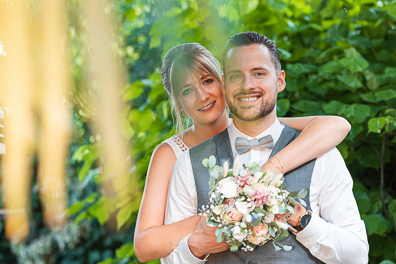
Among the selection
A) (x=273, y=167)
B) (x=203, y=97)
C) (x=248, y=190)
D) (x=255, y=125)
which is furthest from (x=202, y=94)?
(x=248, y=190)

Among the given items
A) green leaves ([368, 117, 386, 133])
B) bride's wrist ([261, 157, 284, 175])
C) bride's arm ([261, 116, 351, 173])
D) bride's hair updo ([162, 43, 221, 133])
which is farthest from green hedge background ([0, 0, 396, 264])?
bride's wrist ([261, 157, 284, 175])

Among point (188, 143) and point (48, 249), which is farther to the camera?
point (48, 249)

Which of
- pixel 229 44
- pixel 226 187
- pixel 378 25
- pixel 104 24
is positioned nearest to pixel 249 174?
pixel 226 187

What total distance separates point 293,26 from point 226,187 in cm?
171

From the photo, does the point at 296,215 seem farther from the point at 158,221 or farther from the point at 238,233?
the point at 158,221

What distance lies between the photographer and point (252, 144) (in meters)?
1.40

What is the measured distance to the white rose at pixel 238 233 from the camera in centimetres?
117

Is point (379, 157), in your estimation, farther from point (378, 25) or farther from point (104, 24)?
point (104, 24)

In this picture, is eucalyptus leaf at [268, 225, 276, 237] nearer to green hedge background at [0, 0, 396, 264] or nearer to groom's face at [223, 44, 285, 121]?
groom's face at [223, 44, 285, 121]

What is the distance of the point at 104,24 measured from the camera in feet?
7.56

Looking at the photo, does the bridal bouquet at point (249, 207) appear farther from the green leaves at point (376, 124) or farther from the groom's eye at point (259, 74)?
the green leaves at point (376, 124)

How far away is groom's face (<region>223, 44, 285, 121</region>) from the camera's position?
1.36m

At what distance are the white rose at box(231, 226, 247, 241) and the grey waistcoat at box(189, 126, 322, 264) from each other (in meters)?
0.17

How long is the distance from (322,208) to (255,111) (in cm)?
34
